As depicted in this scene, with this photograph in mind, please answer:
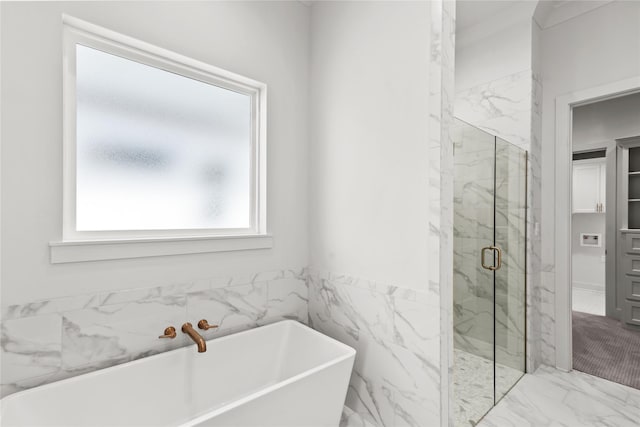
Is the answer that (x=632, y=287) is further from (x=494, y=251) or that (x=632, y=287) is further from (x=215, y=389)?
(x=215, y=389)

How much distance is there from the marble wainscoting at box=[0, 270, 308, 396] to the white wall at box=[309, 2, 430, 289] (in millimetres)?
580

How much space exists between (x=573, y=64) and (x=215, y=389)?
3.44 m

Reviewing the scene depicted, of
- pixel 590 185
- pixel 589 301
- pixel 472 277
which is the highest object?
pixel 590 185

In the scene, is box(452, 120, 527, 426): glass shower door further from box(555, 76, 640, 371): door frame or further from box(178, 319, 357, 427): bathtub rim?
box(178, 319, 357, 427): bathtub rim

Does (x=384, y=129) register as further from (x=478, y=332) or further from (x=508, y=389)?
(x=508, y=389)

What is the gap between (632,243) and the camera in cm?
366

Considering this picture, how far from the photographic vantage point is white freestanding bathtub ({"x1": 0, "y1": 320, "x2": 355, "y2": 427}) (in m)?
1.27

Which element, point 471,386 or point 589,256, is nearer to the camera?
point 471,386

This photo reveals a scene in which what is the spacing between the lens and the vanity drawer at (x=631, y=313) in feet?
11.6

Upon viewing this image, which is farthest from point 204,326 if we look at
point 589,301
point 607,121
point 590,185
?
point 590,185

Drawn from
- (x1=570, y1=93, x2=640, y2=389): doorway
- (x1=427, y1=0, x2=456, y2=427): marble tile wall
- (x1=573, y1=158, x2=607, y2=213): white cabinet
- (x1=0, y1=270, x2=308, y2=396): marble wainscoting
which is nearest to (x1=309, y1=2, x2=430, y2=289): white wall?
(x1=427, y1=0, x2=456, y2=427): marble tile wall

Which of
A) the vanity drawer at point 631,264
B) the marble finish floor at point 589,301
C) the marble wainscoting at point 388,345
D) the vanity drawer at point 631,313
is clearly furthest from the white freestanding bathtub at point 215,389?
the vanity drawer at point 631,264

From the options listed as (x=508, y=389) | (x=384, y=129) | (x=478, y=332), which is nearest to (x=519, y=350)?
(x=508, y=389)

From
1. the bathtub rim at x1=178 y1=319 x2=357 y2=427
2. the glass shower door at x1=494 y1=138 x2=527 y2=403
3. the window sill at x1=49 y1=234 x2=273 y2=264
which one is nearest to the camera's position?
the bathtub rim at x1=178 y1=319 x2=357 y2=427
